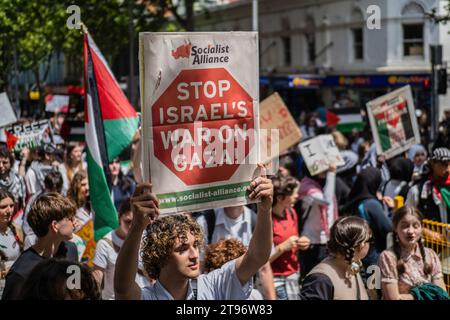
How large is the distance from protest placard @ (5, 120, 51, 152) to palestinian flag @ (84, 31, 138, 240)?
13.6ft

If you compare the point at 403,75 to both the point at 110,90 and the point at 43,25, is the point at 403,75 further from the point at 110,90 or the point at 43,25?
the point at 110,90

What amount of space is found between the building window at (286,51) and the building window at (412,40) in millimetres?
8318

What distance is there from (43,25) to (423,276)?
20305 mm

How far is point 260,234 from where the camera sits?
14.3 feet

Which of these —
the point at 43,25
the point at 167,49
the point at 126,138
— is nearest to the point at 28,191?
the point at 126,138

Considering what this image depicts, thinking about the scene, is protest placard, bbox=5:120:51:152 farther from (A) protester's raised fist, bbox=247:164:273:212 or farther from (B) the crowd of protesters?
(A) protester's raised fist, bbox=247:164:273:212

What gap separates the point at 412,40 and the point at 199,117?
102ft

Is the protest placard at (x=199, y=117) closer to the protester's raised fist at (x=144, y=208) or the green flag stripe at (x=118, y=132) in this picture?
the protester's raised fist at (x=144, y=208)

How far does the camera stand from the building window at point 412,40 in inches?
1352

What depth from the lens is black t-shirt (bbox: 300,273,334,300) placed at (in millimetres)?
4938

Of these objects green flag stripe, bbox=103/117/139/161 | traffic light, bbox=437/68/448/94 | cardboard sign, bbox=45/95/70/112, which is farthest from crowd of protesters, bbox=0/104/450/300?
cardboard sign, bbox=45/95/70/112

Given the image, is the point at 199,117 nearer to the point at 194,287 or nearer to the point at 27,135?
the point at 194,287

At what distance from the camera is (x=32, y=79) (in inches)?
2608

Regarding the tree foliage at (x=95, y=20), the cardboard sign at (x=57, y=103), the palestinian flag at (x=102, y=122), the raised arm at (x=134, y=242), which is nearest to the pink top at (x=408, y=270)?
the palestinian flag at (x=102, y=122)
